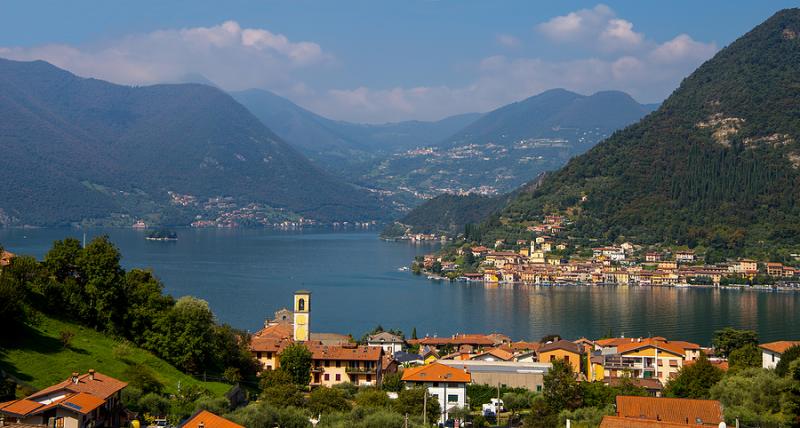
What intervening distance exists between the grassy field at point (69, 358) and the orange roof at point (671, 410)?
9938 mm

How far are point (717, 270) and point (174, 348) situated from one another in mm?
64886

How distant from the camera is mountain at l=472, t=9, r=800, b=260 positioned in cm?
9156

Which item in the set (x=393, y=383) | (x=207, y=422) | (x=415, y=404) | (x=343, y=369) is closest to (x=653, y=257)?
(x=343, y=369)

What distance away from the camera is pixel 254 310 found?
54031mm

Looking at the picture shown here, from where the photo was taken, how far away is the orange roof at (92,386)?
16922 mm

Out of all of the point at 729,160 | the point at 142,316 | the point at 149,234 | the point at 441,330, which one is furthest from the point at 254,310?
the point at 149,234

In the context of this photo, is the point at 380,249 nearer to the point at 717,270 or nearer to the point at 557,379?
the point at 717,270

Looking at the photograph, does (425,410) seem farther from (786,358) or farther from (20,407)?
(786,358)

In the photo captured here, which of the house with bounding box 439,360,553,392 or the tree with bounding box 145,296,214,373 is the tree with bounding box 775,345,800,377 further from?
the tree with bounding box 145,296,214,373

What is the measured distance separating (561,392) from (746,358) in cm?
958

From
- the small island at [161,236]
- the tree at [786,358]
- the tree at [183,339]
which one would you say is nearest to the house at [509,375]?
the tree at [786,358]

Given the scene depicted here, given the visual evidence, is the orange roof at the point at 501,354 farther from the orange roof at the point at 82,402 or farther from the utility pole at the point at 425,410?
the orange roof at the point at 82,402

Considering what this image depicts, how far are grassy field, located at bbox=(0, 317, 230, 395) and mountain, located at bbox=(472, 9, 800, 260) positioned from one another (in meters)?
70.2

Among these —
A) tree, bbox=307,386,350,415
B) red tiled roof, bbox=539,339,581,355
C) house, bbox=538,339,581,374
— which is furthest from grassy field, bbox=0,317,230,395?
red tiled roof, bbox=539,339,581,355
